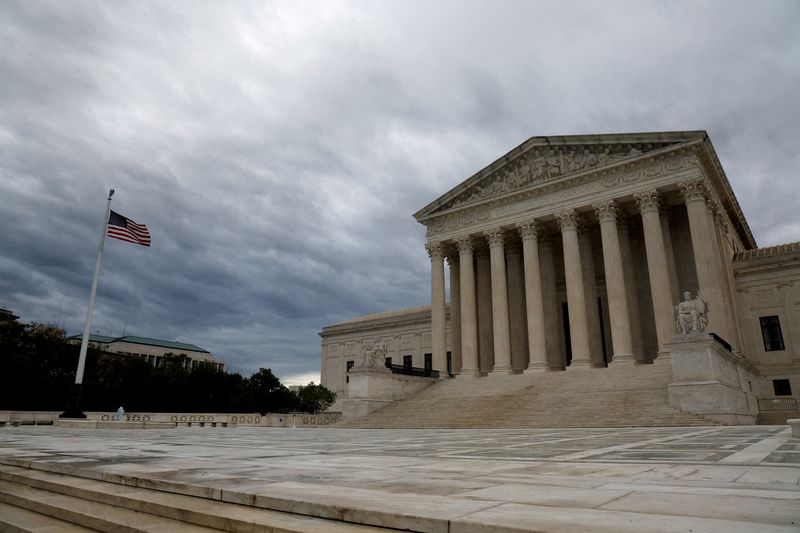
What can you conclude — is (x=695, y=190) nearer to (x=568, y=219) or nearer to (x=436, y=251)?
(x=568, y=219)

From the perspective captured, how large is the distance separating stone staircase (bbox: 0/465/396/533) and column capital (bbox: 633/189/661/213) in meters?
33.1

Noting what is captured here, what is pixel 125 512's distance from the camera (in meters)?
4.91

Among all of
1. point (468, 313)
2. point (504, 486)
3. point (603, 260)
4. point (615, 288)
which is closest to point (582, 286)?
point (615, 288)

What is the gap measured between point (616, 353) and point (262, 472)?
29.1m

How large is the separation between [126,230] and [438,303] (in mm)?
22938

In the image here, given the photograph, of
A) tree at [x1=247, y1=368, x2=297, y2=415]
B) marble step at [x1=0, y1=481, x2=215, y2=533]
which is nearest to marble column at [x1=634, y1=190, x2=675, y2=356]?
marble step at [x1=0, y1=481, x2=215, y2=533]

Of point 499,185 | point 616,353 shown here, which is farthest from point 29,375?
point 616,353

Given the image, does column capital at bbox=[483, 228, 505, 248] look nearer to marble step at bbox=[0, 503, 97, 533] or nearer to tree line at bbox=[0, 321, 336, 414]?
tree line at bbox=[0, 321, 336, 414]

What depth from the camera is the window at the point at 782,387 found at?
111ft

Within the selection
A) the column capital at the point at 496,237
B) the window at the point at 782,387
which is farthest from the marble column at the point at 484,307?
the window at the point at 782,387

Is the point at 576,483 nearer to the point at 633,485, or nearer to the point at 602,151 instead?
the point at 633,485

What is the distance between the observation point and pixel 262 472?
6535 mm

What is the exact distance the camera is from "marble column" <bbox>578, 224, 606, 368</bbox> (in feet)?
114

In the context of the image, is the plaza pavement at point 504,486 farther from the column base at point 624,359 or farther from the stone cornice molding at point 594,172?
the stone cornice molding at point 594,172
